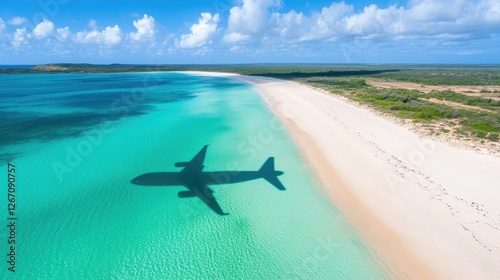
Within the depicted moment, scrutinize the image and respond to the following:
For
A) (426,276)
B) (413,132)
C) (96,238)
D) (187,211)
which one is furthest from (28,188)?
(413,132)

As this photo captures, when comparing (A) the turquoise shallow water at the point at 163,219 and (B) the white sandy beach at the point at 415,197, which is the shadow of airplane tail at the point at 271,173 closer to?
(A) the turquoise shallow water at the point at 163,219

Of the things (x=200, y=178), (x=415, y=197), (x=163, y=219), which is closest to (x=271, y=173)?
(x=200, y=178)

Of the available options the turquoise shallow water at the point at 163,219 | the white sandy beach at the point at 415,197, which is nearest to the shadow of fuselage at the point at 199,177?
the turquoise shallow water at the point at 163,219

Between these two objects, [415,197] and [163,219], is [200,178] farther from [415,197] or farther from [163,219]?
[415,197]

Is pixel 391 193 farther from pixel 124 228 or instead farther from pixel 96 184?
pixel 96 184

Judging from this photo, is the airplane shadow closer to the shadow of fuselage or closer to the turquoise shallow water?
the shadow of fuselage
